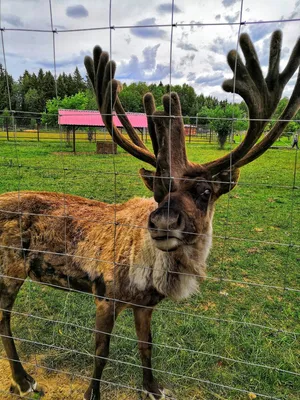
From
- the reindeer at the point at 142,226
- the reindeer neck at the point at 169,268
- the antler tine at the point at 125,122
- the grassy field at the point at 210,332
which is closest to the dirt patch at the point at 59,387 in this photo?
the grassy field at the point at 210,332

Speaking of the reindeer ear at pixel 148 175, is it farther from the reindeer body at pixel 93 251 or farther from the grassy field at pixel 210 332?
the grassy field at pixel 210 332

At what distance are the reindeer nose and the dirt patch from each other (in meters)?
1.75

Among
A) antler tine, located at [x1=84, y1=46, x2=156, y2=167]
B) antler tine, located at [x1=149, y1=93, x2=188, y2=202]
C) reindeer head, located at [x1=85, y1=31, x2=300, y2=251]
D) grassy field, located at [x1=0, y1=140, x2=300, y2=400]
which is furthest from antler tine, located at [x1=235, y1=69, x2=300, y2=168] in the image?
antler tine, located at [x1=84, y1=46, x2=156, y2=167]

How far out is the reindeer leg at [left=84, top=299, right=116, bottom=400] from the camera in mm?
2998

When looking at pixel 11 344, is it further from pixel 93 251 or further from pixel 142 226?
pixel 142 226

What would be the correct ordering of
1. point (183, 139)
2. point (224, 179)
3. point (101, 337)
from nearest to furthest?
point (183, 139)
point (224, 179)
point (101, 337)

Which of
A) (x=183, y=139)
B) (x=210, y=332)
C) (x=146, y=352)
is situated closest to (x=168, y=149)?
(x=183, y=139)

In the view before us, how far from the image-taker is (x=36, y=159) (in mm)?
16672

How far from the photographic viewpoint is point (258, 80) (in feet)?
7.54

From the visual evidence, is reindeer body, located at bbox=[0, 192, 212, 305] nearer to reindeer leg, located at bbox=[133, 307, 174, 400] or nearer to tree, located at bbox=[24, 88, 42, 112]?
reindeer leg, located at bbox=[133, 307, 174, 400]

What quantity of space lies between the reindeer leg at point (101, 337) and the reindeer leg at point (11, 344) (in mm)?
555

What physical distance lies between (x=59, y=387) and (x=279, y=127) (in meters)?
2.89

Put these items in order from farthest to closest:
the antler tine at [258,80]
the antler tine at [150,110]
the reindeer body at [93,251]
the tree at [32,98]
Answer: the tree at [32,98] → the reindeer body at [93,251] → the antler tine at [150,110] → the antler tine at [258,80]

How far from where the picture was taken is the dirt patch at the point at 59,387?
10.3ft
